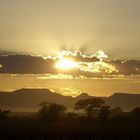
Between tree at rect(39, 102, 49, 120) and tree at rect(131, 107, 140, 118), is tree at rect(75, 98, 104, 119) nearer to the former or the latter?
tree at rect(39, 102, 49, 120)

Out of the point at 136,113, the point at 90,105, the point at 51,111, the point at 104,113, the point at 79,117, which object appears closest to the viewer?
the point at 79,117

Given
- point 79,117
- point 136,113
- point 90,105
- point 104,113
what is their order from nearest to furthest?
point 79,117
point 104,113
point 136,113
point 90,105

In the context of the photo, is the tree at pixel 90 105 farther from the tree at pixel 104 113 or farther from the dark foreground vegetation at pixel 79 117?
the tree at pixel 104 113

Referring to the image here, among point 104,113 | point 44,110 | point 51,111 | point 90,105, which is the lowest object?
point 104,113

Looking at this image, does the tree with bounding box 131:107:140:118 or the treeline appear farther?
the tree with bounding box 131:107:140:118

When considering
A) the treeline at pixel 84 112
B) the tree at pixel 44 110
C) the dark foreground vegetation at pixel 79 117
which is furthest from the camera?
the tree at pixel 44 110

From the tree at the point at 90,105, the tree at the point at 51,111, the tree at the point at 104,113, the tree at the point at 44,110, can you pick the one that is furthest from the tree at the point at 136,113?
the tree at the point at 44,110

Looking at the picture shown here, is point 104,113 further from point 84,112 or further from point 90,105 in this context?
point 90,105

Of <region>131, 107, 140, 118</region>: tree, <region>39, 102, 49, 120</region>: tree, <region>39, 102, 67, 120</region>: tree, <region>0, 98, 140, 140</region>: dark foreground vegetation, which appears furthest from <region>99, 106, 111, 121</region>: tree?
<region>39, 102, 49, 120</region>: tree

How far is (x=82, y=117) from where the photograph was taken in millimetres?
104812

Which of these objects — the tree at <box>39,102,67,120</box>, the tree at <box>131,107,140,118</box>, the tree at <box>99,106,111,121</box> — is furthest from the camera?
the tree at <box>39,102,67,120</box>

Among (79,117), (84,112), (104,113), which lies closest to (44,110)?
(84,112)

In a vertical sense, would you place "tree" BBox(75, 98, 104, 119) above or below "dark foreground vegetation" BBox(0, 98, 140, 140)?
above

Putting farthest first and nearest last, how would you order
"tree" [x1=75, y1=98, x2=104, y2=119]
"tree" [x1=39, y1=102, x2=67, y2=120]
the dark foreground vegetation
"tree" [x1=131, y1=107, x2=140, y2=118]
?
"tree" [x1=75, y1=98, x2=104, y2=119] → "tree" [x1=39, y1=102, x2=67, y2=120] → "tree" [x1=131, y1=107, x2=140, y2=118] → the dark foreground vegetation
